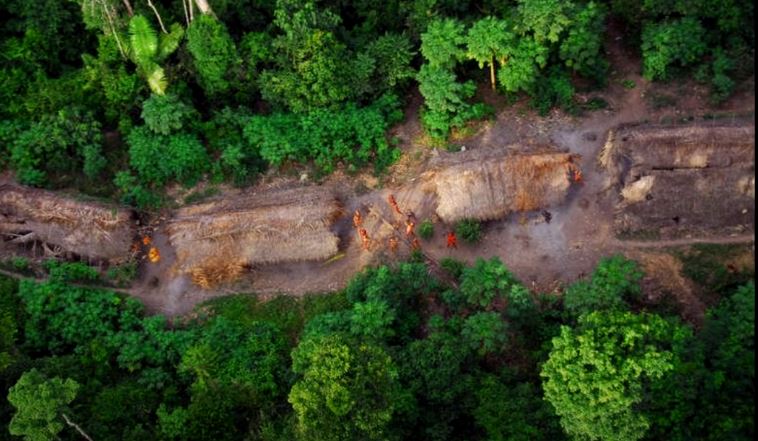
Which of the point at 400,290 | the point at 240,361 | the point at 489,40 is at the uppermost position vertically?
the point at 489,40

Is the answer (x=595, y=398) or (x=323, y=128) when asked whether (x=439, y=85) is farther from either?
(x=595, y=398)

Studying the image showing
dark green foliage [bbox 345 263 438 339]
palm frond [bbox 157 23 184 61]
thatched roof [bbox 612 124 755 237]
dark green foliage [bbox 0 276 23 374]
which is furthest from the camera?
palm frond [bbox 157 23 184 61]

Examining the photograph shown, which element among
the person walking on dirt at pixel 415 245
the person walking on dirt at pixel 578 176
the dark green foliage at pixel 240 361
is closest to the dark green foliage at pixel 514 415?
the person walking on dirt at pixel 415 245

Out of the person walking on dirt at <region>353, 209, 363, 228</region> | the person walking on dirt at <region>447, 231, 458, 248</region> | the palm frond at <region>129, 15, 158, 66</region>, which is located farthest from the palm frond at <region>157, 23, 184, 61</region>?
the person walking on dirt at <region>447, 231, 458, 248</region>

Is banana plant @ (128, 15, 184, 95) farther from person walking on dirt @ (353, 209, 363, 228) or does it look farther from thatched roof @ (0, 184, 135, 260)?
person walking on dirt @ (353, 209, 363, 228)

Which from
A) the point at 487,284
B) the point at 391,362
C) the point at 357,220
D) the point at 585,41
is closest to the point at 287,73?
the point at 357,220

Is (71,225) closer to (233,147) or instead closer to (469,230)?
(233,147)

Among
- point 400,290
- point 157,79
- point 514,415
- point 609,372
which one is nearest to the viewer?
point 609,372
